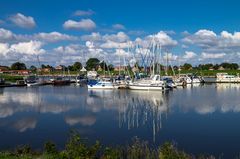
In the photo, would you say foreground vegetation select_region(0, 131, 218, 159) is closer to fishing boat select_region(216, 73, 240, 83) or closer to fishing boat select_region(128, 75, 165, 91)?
fishing boat select_region(128, 75, 165, 91)

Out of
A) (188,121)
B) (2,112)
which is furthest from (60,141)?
(2,112)

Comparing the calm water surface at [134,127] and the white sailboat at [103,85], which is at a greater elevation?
the white sailboat at [103,85]

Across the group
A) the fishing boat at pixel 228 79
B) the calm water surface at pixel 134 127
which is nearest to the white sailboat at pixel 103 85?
the calm water surface at pixel 134 127

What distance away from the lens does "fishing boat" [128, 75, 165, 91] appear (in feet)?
218

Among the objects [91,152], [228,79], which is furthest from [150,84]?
[91,152]

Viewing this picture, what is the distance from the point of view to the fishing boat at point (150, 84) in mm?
66438

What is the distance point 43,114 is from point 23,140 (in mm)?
13257

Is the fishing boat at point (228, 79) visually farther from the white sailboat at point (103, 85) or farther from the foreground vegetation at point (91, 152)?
the foreground vegetation at point (91, 152)

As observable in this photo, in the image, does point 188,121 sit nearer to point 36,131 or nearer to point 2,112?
point 36,131

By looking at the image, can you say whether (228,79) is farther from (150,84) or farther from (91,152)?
(91,152)

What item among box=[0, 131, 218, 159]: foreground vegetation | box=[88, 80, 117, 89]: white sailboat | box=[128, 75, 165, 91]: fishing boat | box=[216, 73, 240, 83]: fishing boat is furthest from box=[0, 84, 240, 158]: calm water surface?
box=[216, 73, 240, 83]: fishing boat

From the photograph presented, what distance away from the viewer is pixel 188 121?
29500 mm

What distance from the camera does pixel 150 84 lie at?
67.1 metres

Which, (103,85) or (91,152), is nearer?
(91,152)
